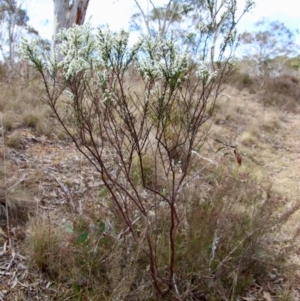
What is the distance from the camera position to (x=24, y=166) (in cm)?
298

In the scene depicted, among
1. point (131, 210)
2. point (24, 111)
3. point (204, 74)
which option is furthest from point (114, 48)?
point (24, 111)

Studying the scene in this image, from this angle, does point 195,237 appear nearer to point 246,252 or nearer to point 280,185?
point 246,252

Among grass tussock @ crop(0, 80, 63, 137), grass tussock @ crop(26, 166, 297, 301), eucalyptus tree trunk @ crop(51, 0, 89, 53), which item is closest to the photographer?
grass tussock @ crop(26, 166, 297, 301)

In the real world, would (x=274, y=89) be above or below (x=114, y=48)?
below

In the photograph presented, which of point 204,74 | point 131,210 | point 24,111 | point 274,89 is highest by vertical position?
point 204,74

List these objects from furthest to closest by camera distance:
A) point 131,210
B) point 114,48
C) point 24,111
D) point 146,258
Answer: point 24,111
point 131,210
point 146,258
point 114,48

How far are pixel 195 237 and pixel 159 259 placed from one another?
0.27m

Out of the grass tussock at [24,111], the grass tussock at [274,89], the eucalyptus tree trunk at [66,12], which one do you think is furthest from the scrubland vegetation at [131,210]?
the grass tussock at [274,89]

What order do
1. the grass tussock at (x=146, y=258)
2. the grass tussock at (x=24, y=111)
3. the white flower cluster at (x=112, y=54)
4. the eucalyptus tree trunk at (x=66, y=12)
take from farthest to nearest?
1. the eucalyptus tree trunk at (x=66, y=12)
2. the grass tussock at (x=24, y=111)
3. the grass tussock at (x=146, y=258)
4. the white flower cluster at (x=112, y=54)

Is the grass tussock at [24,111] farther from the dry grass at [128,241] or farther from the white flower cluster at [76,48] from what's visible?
the white flower cluster at [76,48]

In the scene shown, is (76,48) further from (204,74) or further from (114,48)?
(204,74)

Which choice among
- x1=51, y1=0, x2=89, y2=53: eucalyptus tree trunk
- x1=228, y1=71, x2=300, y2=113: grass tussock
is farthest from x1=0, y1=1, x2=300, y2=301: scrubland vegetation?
x1=228, y1=71, x2=300, y2=113: grass tussock

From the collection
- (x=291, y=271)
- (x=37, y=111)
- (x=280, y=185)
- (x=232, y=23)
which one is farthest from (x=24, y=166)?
(x=280, y=185)

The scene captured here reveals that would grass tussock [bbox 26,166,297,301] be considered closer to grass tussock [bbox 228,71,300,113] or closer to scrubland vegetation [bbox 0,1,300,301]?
scrubland vegetation [bbox 0,1,300,301]
